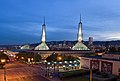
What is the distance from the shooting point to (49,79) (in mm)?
52656

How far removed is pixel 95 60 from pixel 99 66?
3.01 m

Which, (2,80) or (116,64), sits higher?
(116,64)

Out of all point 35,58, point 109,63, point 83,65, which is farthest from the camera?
point 35,58

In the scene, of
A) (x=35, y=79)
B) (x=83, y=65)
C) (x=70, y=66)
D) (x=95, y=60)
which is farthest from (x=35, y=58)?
(x=35, y=79)

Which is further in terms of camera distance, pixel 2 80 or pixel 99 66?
pixel 99 66

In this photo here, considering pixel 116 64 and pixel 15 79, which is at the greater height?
pixel 116 64

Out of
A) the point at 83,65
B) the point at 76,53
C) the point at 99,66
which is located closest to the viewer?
the point at 99,66

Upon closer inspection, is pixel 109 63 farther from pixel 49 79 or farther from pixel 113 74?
pixel 49 79

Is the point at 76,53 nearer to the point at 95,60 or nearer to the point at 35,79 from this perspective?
the point at 95,60

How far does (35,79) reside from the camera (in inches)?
2077

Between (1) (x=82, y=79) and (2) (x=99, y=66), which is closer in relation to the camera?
(1) (x=82, y=79)

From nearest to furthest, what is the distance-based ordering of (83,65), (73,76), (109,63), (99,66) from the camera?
(73,76) < (109,63) < (99,66) < (83,65)

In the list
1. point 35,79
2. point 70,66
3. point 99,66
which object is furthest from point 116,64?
point 70,66

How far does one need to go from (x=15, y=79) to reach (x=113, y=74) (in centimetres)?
2575
